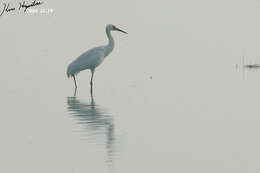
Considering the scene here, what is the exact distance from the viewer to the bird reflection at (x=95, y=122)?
47.9 ft

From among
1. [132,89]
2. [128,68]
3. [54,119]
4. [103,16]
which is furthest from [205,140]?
[103,16]

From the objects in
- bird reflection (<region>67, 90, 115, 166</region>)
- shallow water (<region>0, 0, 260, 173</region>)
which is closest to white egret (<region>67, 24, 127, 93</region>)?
shallow water (<region>0, 0, 260, 173</region>)

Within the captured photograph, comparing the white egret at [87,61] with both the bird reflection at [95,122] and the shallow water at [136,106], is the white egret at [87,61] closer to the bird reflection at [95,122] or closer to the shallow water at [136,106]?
the shallow water at [136,106]

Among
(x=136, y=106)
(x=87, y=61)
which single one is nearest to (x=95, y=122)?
(x=136, y=106)

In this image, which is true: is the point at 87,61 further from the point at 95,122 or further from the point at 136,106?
the point at 95,122

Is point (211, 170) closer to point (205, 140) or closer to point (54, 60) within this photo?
point (205, 140)

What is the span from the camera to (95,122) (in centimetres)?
1731

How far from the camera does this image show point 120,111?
19266mm

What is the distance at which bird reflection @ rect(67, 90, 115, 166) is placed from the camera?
14594 millimetres

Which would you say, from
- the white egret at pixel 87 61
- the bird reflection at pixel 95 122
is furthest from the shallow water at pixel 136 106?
the white egret at pixel 87 61

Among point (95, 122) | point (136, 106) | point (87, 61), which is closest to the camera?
point (95, 122)

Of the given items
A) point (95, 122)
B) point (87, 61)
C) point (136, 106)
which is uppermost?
point (87, 61)

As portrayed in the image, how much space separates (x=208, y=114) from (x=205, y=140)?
3.63 m

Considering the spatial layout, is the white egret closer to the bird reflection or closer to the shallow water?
the shallow water
